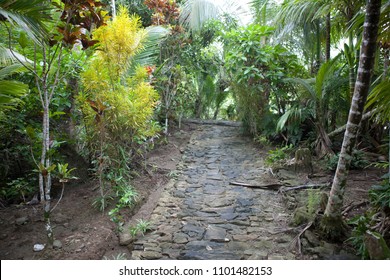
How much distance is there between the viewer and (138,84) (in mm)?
3805

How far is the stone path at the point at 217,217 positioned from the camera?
103 inches

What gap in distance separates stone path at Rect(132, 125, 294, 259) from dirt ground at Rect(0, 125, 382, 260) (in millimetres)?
230

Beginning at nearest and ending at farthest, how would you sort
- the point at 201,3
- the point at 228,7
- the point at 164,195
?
the point at 164,195, the point at 201,3, the point at 228,7

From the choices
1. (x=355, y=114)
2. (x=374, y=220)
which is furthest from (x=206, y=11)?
(x=374, y=220)

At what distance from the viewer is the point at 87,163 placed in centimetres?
394

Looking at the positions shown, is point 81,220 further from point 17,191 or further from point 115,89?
point 115,89

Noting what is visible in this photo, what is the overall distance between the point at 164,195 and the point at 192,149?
2285mm

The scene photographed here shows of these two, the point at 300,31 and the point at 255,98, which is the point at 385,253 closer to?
the point at 255,98

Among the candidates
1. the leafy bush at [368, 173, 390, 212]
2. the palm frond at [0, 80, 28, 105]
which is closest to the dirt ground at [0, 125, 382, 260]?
the leafy bush at [368, 173, 390, 212]

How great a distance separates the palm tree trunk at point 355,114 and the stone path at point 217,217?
17.1 inches

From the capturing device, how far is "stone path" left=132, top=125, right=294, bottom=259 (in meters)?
2.62

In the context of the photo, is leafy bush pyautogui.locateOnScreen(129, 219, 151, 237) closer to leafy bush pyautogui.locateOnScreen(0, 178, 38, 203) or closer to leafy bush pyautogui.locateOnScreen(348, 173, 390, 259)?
leafy bush pyautogui.locateOnScreen(0, 178, 38, 203)

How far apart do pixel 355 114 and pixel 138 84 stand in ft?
8.37
